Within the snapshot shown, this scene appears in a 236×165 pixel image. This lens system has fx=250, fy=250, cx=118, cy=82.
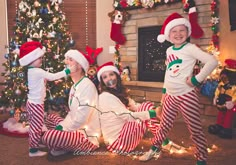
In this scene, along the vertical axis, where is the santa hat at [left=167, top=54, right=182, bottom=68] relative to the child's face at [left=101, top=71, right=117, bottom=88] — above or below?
above

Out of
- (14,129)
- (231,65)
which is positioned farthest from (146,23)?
(14,129)

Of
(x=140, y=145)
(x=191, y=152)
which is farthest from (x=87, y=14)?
(x=191, y=152)

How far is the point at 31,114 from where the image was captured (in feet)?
7.54

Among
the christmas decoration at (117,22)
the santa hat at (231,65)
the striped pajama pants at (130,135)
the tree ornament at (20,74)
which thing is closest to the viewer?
the striped pajama pants at (130,135)

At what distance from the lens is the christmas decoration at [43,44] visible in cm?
304

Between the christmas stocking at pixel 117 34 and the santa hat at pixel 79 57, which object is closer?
the santa hat at pixel 79 57

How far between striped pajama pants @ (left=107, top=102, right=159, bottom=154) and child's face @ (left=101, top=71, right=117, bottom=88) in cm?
34

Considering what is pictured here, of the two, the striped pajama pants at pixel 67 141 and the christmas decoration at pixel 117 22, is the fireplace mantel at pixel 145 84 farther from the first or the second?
the striped pajama pants at pixel 67 141

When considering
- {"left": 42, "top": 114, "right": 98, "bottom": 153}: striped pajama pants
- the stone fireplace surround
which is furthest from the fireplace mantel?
{"left": 42, "top": 114, "right": 98, "bottom": 153}: striped pajama pants

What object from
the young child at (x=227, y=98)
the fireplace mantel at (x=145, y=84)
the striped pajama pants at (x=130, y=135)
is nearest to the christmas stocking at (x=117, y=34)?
the fireplace mantel at (x=145, y=84)

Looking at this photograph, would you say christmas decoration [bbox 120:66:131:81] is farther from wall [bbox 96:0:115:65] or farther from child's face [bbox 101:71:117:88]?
child's face [bbox 101:71:117:88]

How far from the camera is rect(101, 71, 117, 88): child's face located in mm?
2287

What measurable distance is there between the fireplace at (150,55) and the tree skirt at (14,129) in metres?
2.15

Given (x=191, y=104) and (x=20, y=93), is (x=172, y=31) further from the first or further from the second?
(x=20, y=93)
